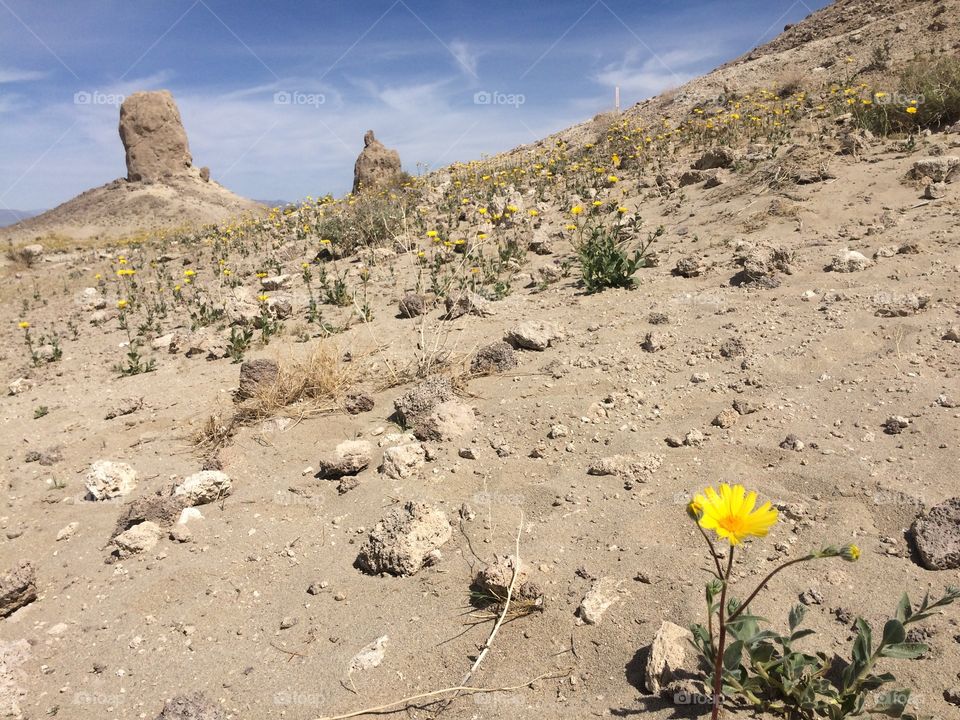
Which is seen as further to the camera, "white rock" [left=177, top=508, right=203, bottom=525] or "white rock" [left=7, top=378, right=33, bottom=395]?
"white rock" [left=7, top=378, right=33, bottom=395]

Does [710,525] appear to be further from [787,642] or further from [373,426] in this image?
[373,426]

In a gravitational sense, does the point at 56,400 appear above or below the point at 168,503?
above

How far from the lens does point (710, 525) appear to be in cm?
148

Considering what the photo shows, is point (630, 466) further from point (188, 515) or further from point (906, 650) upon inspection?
point (188, 515)

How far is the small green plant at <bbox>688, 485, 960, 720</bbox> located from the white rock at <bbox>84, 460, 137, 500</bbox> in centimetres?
336

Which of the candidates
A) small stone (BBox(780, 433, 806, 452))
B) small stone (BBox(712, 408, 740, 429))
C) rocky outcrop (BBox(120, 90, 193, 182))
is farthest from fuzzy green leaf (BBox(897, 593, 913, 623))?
rocky outcrop (BBox(120, 90, 193, 182))

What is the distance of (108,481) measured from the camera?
3.54 meters

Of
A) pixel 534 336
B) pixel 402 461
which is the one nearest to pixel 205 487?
pixel 402 461

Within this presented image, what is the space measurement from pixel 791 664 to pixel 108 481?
364 centimetres

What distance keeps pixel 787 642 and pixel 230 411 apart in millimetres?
3964

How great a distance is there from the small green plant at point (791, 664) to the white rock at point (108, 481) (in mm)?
3362

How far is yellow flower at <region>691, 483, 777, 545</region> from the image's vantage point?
1.46 metres

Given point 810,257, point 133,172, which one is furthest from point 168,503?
point 133,172

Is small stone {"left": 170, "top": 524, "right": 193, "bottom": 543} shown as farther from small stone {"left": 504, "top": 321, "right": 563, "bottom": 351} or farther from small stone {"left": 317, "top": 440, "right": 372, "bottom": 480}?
small stone {"left": 504, "top": 321, "right": 563, "bottom": 351}
